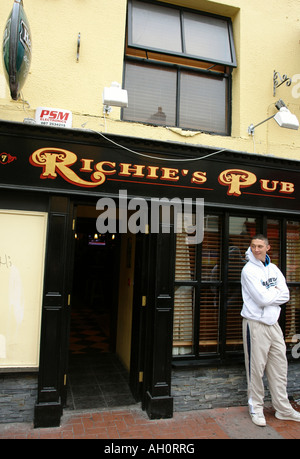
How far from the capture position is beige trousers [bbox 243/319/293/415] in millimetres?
4387

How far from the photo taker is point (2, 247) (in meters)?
4.16

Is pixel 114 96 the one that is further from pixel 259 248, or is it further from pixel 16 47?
pixel 259 248

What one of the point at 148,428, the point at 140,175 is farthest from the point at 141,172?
the point at 148,428

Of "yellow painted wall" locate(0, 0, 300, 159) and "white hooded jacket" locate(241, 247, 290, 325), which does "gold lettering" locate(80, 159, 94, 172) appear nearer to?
"yellow painted wall" locate(0, 0, 300, 159)

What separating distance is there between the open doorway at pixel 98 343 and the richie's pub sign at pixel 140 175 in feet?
6.25

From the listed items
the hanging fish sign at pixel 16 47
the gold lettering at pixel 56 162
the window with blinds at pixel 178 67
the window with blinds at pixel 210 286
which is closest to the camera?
the hanging fish sign at pixel 16 47

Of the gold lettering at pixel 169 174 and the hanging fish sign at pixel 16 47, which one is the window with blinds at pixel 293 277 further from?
the hanging fish sign at pixel 16 47

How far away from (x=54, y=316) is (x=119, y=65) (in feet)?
11.5

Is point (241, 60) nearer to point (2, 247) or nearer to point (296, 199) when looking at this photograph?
point (296, 199)

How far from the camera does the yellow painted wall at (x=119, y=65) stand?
14.7 ft

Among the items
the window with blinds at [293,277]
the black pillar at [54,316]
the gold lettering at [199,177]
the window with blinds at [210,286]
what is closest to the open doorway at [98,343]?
the black pillar at [54,316]

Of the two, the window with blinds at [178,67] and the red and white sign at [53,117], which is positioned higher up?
the window with blinds at [178,67]

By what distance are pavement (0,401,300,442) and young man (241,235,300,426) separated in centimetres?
24

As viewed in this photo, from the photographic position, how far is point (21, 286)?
4.20m
